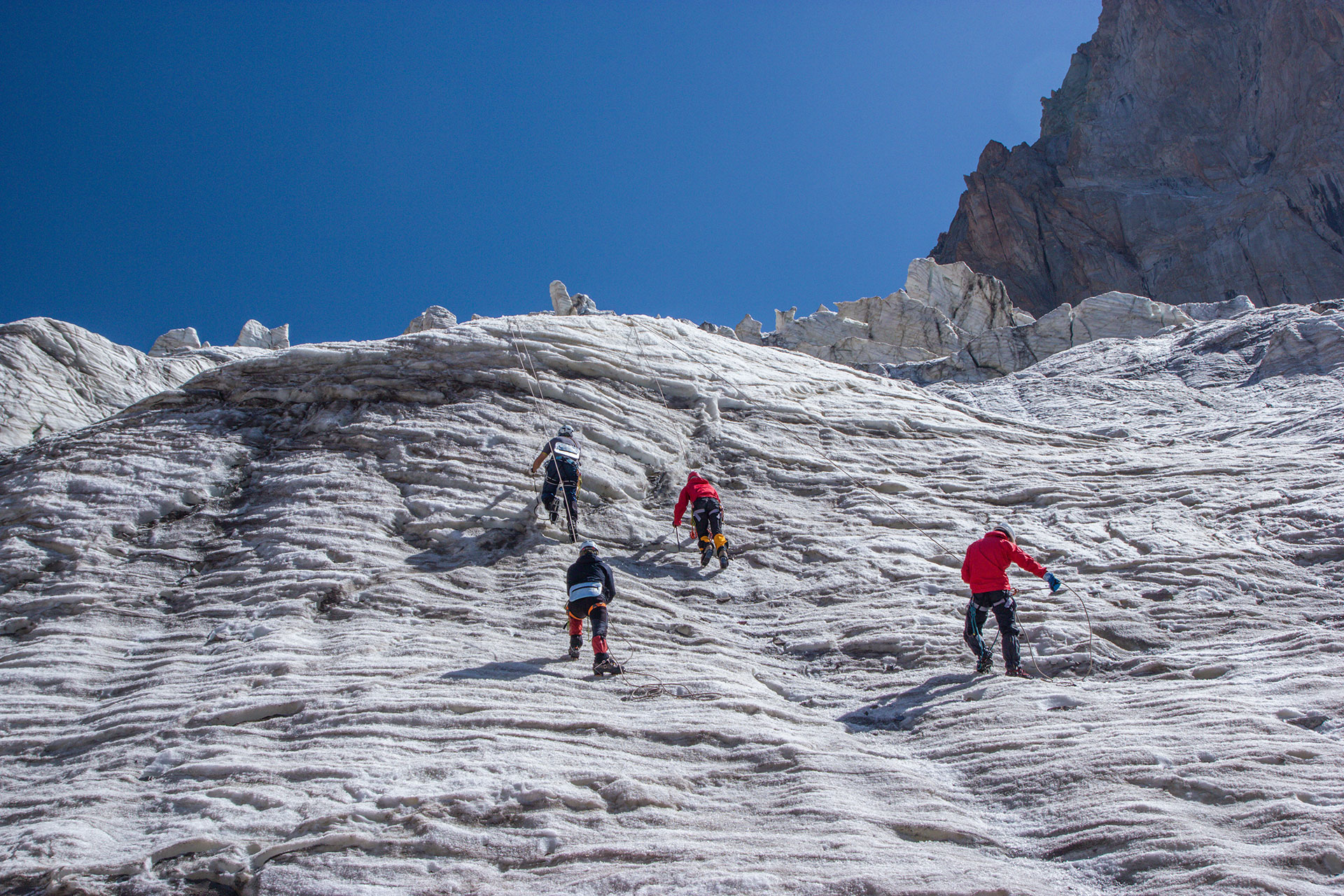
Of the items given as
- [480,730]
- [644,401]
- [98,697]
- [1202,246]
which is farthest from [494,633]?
[1202,246]

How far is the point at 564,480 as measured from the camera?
1201 centimetres

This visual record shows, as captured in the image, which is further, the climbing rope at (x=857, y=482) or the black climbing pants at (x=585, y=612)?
the climbing rope at (x=857, y=482)

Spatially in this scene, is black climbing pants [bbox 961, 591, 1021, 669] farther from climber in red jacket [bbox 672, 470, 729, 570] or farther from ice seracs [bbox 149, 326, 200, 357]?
ice seracs [bbox 149, 326, 200, 357]

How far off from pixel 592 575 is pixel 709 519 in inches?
118

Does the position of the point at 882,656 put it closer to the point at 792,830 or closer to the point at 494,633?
the point at 792,830

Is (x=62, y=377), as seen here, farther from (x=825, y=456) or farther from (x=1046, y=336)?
(x=1046, y=336)

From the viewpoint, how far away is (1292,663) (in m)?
7.97

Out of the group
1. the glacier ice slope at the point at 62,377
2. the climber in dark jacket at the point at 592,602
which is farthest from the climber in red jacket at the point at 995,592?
the glacier ice slope at the point at 62,377

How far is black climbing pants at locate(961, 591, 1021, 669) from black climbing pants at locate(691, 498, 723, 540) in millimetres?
3803

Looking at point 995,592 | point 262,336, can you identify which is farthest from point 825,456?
point 262,336

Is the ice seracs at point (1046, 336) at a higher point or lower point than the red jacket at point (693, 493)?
higher

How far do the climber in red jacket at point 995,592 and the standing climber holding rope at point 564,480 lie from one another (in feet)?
17.9

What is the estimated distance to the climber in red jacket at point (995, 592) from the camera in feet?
→ 27.9

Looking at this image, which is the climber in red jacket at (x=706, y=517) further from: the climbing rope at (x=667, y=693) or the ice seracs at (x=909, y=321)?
the ice seracs at (x=909, y=321)
